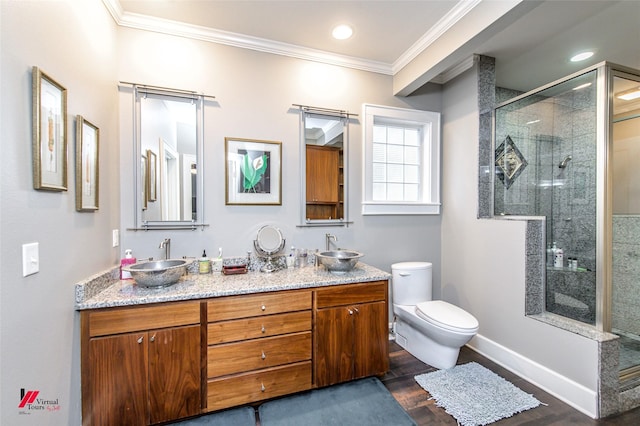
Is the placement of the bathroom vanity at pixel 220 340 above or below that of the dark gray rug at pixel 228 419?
above

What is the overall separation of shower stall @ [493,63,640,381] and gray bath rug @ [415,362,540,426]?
2.30 ft

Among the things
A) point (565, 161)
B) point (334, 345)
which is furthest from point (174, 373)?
point (565, 161)

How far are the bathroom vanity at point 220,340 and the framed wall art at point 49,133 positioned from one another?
60cm

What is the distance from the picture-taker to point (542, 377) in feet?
6.32

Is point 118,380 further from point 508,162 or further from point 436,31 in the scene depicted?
point 508,162

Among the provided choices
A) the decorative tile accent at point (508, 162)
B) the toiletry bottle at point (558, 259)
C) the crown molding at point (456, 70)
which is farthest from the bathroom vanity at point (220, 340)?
the crown molding at point (456, 70)

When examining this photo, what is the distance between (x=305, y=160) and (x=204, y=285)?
1321 mm

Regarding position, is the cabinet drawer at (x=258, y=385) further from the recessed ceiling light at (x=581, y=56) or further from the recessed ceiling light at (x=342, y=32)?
the recessed ceiling light at (x=581, y=56)

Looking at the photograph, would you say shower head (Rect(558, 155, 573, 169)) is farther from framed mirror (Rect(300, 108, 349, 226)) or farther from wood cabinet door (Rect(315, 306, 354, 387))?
wood cabinet door (Rect(315, 306, 354, 387))

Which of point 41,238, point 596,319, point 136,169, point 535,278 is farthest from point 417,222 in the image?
point 41,238

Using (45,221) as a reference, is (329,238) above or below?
below

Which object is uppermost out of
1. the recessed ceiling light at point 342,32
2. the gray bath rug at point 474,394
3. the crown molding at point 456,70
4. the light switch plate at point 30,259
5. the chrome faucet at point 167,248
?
the recessed ceiling light at point 342,32

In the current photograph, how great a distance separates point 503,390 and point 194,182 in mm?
2762

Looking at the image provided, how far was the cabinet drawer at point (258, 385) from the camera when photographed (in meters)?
1.62
